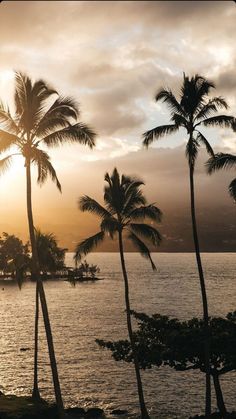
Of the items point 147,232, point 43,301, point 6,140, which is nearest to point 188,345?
point 147,232

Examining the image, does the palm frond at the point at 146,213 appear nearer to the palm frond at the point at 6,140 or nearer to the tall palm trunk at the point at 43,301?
the tall palm trunk at the point at 43,301

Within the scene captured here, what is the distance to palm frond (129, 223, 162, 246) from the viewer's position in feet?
95.7

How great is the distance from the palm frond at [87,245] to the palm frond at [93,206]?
1.35 m

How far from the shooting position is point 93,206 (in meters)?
31.0

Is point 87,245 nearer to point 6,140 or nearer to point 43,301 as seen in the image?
point 43,301

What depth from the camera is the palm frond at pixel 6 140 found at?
22734mm

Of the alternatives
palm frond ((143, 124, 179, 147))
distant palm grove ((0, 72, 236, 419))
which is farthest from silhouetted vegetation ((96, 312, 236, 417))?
palm frond ((143, 124, 179, 147))

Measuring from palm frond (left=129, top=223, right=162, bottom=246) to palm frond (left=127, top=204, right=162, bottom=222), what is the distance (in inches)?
21.7

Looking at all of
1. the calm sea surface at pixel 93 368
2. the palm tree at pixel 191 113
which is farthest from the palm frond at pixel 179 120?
the calm sea surface at pixel 93 368

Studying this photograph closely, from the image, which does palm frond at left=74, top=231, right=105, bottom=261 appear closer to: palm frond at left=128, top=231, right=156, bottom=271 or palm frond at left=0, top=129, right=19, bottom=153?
palm frond at left=128, top=231, right=156, bottom=271

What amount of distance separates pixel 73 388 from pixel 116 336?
117ft

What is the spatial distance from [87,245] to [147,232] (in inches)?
157

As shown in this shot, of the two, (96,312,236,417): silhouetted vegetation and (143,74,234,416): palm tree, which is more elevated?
(143,74,234,416): palm tree

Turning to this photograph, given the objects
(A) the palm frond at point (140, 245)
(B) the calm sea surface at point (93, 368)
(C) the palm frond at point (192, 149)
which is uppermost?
(C) the palm frond at point (192, 149)
